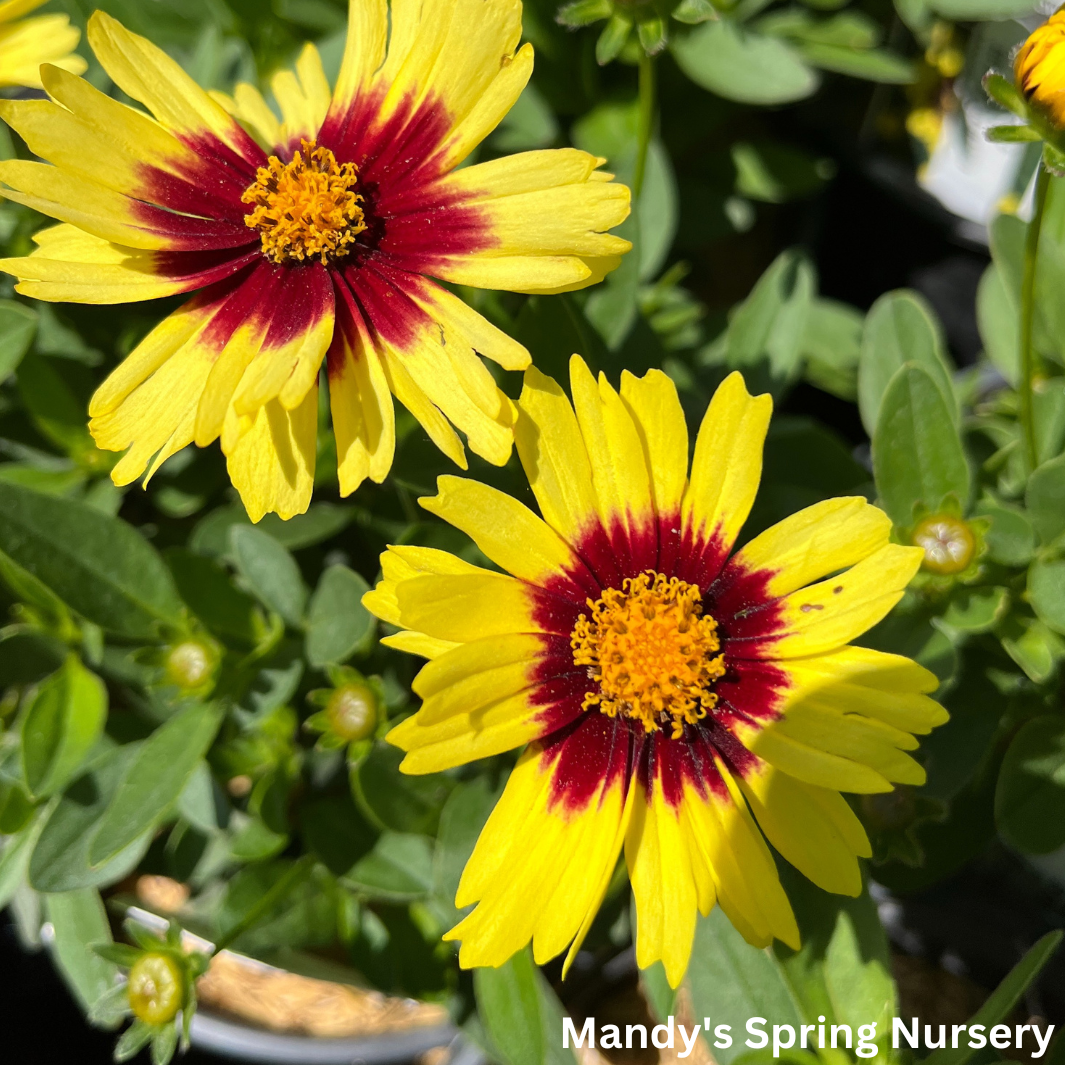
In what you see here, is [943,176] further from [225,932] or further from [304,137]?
[225,932]

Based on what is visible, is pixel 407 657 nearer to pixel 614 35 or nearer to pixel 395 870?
pixel 395 870

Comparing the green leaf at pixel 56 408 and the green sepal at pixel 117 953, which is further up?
the green leaf at pixel 56 408

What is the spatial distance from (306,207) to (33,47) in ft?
2.11

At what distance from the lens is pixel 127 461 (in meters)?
0.89

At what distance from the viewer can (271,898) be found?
1220 millimetres

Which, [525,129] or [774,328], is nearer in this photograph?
[774,328]

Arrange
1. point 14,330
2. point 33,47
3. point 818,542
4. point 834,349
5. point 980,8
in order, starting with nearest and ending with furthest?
1. point 818,542
2. point 14,330
3. point 33,47
4. point 980,8
5. point 834,349

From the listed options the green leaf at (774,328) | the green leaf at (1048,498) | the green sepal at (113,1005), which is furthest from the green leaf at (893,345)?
the green sepal at (113,1005)

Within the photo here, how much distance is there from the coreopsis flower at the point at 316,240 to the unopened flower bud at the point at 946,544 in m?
0.45

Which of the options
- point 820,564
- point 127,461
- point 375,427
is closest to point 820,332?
point 820,564

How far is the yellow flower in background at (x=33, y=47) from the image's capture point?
49.7 inches

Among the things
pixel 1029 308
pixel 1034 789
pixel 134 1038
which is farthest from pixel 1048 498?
pixel 134 1038

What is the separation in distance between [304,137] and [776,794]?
2.65 ft

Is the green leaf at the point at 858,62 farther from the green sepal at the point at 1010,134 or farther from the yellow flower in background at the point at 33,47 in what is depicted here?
the yellow flower in background at the point at 33,47
